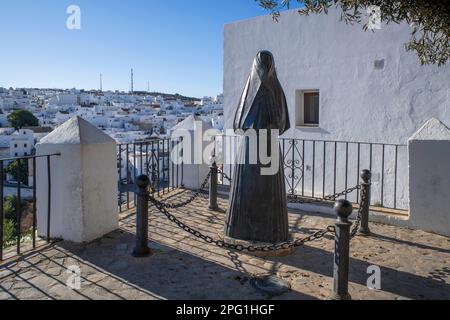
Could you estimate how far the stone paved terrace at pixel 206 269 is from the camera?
3.66 m

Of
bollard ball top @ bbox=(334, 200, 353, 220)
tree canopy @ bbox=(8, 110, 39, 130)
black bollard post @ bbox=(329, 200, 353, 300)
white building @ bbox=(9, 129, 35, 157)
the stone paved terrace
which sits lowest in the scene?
the stone paved terrace

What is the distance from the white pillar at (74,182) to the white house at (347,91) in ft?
14.1

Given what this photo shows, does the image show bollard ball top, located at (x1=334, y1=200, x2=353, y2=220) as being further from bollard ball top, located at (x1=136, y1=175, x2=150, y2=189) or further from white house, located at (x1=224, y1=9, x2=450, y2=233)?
white house, located at (x1=224, y1=9, x2=450, y2=233)

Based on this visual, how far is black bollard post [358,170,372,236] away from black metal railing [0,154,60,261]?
416cm

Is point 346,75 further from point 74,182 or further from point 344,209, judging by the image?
point 74,182

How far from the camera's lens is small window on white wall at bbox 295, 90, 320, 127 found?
955 centimetres

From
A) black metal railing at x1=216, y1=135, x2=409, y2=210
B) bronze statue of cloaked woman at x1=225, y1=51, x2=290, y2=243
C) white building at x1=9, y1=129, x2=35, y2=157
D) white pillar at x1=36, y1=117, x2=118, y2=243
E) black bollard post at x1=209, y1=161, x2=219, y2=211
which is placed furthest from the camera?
white building at x1=9, y1=129, x2=35, y2=157

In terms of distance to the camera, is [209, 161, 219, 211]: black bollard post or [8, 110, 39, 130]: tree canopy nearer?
[209, 161, 219, 211]: black bollard post

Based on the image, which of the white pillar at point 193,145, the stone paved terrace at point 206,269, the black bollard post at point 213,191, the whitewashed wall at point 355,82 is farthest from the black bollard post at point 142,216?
the whitewashed wall at point 355,82

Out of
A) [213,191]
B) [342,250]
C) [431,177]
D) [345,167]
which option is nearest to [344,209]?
[342,250]

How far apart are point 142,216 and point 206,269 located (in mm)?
1006

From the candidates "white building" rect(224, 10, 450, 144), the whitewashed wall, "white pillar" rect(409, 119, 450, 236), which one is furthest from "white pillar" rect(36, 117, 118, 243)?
"white building" rect(224, 10, 450, 144)
